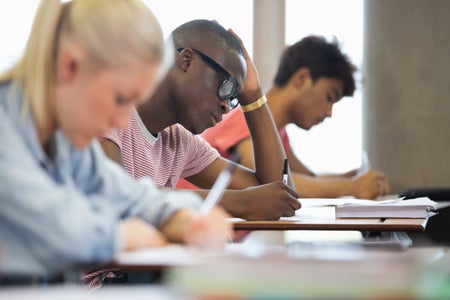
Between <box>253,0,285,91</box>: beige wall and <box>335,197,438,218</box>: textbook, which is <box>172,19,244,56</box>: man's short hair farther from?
<box>253,0,285,91</box>: beige wall

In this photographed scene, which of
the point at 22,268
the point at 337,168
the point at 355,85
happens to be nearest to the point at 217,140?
the point at 355,85

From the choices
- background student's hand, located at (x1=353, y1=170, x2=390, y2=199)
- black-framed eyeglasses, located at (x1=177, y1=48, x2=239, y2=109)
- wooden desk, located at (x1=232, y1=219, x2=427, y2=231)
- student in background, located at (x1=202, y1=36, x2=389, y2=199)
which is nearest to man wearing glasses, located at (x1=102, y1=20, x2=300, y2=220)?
black-framed eyeglasses, located at (x1=177, y1=48, x2=239, y2=109)

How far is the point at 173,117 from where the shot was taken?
2.51 meters

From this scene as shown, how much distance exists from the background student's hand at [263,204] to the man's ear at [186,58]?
405mm

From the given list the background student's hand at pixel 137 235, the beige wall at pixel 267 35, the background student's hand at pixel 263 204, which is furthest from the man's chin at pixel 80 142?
the beige wall at pixel 267 35

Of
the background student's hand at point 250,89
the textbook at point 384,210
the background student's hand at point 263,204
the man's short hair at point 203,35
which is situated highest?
the man's short hair at point 203,35

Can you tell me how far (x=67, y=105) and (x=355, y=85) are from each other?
2857 mm

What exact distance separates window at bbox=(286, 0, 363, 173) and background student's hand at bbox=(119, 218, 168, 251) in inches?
158

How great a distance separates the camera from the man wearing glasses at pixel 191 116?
2312 millimetres

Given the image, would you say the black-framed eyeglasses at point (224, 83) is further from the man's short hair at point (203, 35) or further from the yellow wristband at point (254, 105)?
the yellow wristband at point (254, 105)

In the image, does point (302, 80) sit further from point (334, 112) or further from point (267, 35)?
point (267, 35)

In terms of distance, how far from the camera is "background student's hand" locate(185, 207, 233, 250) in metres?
1.26

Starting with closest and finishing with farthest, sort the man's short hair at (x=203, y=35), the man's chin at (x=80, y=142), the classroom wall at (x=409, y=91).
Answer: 1. the man's chin at (x=80, y=142)
2. the man's short hair at (x=203, y=35)
3. the classroom wall at (x=409, y=91)

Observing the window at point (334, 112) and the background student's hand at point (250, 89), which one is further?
the window at point (334, 112)
